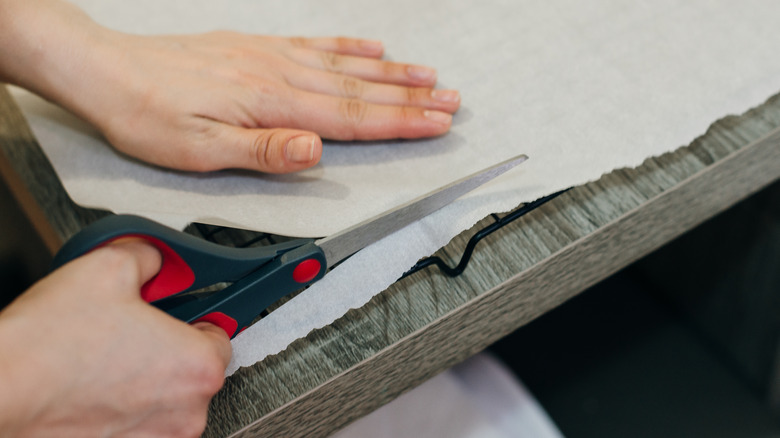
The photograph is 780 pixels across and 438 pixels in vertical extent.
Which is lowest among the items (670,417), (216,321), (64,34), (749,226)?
(670,417)

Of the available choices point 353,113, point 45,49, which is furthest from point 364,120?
point 45,49

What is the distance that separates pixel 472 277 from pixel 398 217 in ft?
0.21

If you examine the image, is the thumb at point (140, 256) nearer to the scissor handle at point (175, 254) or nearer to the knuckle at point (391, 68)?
the scissor handle at point (175, 254)

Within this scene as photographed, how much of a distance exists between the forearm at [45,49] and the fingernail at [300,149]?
16cm

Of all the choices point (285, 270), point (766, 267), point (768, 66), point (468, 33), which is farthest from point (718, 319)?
point (285, 270)

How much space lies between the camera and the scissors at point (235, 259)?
32cm

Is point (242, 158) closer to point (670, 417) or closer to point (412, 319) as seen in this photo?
point (412, 319)

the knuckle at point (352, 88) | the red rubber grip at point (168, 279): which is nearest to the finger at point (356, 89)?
the knuckle at point (352, 88)

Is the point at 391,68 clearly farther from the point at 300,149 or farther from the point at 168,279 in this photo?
the point at 168,279

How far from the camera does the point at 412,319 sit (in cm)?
39

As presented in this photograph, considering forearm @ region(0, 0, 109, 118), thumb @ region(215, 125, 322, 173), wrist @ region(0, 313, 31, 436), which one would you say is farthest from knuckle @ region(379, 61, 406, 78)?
wrist @ region(0, 313, 31, 436)

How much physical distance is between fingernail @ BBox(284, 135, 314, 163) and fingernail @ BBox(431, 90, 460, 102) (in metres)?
0.11

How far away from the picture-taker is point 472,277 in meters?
0.41

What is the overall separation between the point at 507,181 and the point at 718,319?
1.50 feet
